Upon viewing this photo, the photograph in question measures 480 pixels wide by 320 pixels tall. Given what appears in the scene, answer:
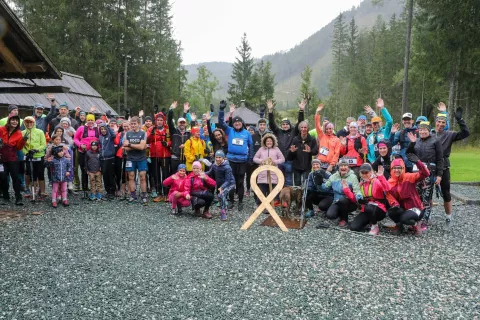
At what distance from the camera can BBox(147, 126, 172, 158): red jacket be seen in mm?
9898

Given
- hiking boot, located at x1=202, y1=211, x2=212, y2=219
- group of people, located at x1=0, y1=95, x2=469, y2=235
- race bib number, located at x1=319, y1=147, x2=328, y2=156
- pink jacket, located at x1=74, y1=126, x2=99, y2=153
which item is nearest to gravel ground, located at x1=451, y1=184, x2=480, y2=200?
group of people, located at x1=0, y1=95, x2=469, y2=235

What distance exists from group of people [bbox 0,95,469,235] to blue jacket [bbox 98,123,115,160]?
1.1 inches

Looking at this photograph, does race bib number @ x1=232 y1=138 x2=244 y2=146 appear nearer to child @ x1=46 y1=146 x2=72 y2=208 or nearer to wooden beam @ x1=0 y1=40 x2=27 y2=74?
child @ x1=46 y1=146 x2=72 y2=208

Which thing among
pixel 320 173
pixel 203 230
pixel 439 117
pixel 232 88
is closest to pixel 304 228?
pixel 320 173

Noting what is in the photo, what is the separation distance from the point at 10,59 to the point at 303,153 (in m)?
6.76

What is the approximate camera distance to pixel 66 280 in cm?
470

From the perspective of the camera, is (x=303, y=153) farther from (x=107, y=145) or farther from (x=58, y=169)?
(x=58, y=169)

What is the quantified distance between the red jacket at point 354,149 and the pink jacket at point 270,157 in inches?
62.2

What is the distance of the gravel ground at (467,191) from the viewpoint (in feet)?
35.7

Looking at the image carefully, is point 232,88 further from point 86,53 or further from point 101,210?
point 101,210

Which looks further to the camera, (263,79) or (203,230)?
(263,79)

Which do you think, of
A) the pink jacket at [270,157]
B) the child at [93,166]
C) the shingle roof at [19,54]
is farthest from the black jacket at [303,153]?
the shingle roof at [19,54]

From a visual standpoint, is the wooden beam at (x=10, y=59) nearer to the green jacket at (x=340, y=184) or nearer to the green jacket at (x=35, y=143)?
the green jacket at (x=35, y=143)

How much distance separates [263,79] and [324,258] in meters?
51.8
